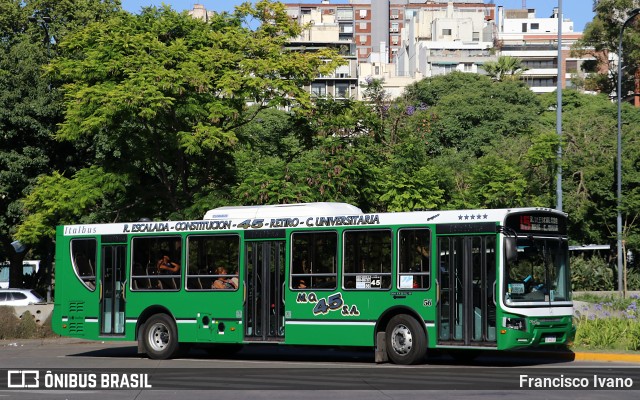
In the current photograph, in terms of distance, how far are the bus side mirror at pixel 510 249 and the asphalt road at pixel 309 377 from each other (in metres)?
1.97

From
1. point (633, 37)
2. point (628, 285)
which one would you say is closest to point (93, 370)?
point (628, 285)

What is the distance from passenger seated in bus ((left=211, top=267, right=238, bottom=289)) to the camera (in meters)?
22.0

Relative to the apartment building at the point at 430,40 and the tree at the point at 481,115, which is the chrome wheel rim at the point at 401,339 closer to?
the tree at the point at 481,115

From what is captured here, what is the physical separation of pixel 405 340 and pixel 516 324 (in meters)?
2.26

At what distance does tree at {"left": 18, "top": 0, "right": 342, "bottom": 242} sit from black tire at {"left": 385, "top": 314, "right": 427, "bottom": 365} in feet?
38.9

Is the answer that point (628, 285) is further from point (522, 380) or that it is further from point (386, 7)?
point (386, 7)

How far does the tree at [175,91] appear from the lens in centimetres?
3059

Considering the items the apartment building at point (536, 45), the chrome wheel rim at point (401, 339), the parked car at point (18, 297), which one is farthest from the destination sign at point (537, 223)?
the apartment building at point (536, 45)

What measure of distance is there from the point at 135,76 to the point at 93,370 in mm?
13273

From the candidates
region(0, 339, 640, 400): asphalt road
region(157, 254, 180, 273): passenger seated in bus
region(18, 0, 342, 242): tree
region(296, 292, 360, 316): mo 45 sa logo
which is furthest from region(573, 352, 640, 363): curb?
region(18, 0, 342, 242): tree

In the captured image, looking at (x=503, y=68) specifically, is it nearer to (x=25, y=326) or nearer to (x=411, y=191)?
(x=411, y=191)

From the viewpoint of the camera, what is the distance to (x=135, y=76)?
30.7 meters

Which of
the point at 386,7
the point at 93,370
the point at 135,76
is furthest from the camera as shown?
the point at 386,7

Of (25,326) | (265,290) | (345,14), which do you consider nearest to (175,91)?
(25,326)
